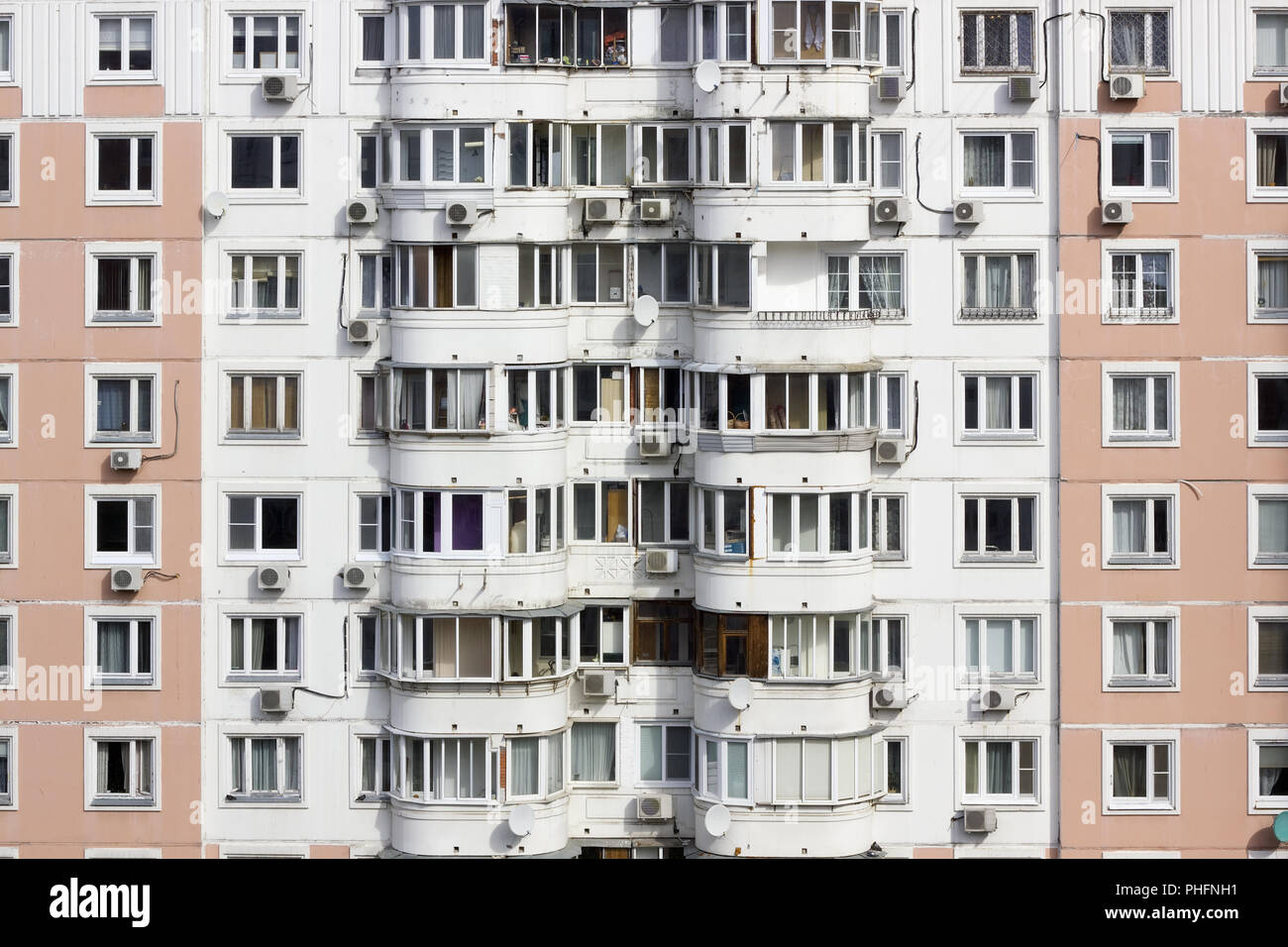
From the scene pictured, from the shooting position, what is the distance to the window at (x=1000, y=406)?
3700cm

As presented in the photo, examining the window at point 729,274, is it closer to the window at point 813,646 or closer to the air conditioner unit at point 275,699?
the window at point 813,646

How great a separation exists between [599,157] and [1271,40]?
1030 cm

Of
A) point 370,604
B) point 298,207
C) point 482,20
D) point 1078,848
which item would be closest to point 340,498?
point 370,604

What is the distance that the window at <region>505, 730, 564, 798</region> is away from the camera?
36781 mm

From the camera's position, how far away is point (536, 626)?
121 ft

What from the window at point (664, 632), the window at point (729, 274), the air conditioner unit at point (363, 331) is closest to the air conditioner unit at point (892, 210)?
the window at point (729, 274)

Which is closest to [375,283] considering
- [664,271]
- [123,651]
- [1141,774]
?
[664,271]

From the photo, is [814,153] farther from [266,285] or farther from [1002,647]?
[266,285]

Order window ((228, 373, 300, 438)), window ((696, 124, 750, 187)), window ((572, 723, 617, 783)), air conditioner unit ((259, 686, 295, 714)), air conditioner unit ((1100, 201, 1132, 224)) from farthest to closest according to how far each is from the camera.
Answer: window ((572, 723, 617, 783))
window ((228, 373, 300, 438))
air conditioner unit ((259, 686, 295, 714))
air conditioner unit ((1100, 201, 1132, 224))
window ((696, 124, 750, 187))

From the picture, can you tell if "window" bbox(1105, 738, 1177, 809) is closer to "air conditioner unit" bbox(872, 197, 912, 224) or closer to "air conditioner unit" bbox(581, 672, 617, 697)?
"air conditioner unit" bbox(581, 672, 617, 697)

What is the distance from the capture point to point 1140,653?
37.2m

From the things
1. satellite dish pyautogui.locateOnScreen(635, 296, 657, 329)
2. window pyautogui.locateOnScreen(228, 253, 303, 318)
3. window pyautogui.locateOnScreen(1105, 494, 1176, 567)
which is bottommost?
window pyautogui.locateOnScreen(1105, 494, 1176, 567)

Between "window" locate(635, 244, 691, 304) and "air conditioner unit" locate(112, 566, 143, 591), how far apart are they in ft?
28.8

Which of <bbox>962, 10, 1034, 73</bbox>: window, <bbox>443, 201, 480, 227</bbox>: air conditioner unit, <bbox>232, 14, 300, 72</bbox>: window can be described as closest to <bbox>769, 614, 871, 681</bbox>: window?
<bbox>443, 201, 480, 227</bbox>: air conditioner unit
